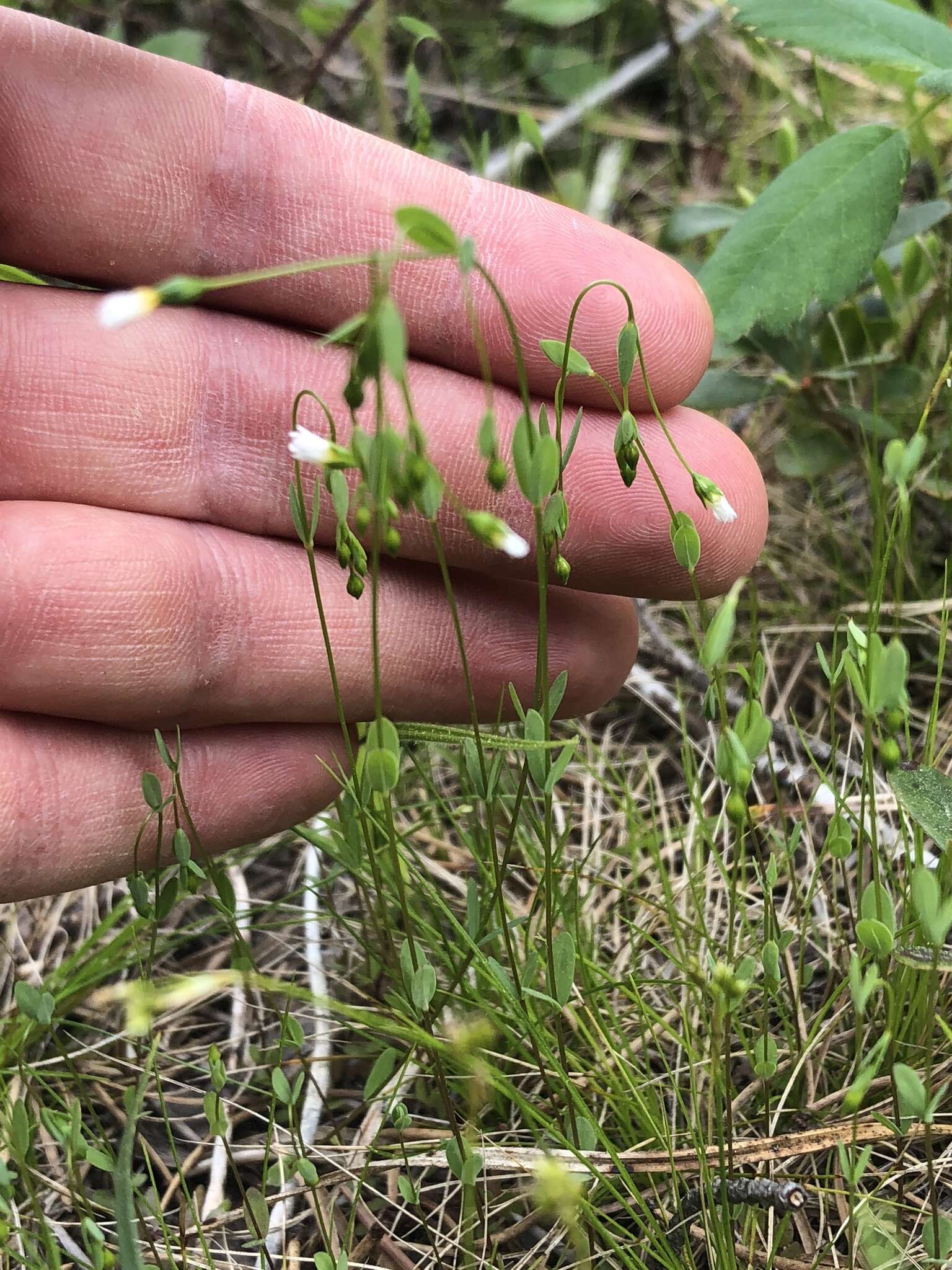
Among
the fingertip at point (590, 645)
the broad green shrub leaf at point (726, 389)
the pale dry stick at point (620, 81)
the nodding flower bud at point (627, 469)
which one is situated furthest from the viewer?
the pale dry stick at point (620, 81)

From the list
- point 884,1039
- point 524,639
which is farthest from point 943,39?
point 884,1039

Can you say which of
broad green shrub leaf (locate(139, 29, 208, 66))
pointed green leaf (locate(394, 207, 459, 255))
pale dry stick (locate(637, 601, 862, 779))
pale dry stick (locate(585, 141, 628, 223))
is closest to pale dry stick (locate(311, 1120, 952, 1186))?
pale dry stick (locate(637, 601, 862, 779))

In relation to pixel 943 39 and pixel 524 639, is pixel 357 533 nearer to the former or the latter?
pixel 524 639

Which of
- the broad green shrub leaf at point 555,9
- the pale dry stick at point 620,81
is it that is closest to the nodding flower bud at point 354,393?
the broad green shrub leaf at point 555,9

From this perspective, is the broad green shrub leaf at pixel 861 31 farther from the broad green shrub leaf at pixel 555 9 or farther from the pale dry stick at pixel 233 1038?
the pale dry stick at pixel 233 1038

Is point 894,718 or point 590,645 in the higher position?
point 894,718

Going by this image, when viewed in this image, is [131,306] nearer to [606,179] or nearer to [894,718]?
[894,718]

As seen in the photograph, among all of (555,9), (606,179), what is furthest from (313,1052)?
(606,179)
